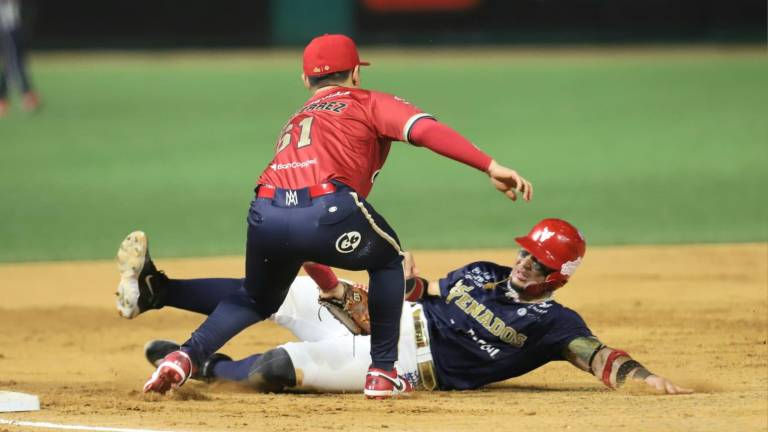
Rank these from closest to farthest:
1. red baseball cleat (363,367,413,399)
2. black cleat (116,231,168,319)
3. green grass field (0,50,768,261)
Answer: red baseball cleat (363,367,413,399) → black cleat (116,231,168,319) → green grass field (0,50,768,261)

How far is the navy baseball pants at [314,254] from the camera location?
16.9 feet

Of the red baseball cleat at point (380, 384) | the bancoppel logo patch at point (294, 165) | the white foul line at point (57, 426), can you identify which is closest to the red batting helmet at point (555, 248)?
the red baseball cleat at point (380, 384)

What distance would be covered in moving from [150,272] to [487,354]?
5.24 ft

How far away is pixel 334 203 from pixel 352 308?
2.87 feet

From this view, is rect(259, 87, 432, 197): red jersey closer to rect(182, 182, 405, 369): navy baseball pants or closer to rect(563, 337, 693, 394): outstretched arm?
rect(182, 182, 405, 369): navy baseball pants

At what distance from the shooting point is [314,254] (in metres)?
5.20

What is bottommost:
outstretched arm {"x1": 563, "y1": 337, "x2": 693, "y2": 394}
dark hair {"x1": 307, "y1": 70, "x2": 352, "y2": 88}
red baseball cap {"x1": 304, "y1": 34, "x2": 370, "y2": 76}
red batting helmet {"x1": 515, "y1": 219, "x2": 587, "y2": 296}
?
outstretched arm {"x1": 563, "y1": 337, "x2": 693, "y2": 394}

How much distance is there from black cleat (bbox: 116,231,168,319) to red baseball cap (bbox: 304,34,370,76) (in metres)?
1.11

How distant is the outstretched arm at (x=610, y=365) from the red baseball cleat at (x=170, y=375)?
167cm

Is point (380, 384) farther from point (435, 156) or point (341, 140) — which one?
point (435, 156)

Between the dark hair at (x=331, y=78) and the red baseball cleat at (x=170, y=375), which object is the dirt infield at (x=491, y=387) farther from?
the dark hair at (x=331, y=78)

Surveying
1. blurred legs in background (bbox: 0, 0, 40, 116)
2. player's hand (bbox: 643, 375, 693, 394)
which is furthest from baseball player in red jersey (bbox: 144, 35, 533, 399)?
blurred legs in background (bbox: 0, 0, 40, 116)

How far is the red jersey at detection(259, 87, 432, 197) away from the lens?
17.3ft

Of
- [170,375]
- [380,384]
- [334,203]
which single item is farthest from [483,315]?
[170,375]
